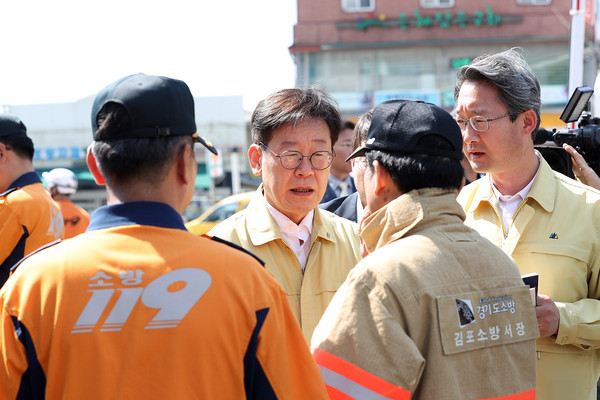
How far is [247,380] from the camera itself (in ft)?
5.00

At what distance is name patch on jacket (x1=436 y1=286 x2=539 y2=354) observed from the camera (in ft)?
5.56

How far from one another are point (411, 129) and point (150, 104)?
2.48ft

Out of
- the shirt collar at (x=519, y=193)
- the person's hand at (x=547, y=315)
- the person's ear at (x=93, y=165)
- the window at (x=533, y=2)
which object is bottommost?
the person's hand at (x=547, y=315)

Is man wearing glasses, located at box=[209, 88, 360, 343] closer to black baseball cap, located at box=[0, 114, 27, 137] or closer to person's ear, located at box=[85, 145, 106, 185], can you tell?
person's ear, located at box=[85, 145, 106, 185]

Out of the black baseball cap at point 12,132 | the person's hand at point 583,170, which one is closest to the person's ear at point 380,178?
the person's hand at point 583,170

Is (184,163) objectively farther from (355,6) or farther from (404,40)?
(355,6)

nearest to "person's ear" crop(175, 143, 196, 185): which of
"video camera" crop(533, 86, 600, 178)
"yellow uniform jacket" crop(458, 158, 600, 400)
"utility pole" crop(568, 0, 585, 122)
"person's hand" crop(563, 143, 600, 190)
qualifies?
"yellow uniform jacket" crop(458, 158, 600, 400)

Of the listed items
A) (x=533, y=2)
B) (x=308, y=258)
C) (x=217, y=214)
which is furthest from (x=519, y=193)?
(x=533, y=2)

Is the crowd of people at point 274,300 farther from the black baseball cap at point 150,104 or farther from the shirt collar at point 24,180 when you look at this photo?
the shirt collar at point 24,180

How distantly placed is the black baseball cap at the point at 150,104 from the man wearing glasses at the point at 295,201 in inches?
42.4

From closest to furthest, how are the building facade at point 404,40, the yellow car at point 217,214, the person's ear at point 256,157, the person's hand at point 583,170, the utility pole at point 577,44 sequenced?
the person's ear at point 256,157 → the person's hand at point 583,170 → the utility pole at point 577,44 → the yellow car at point 217,214 → the building facade at point 404,40

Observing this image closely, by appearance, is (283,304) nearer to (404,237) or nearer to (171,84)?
(404,237)

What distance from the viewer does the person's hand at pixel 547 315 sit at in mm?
2340

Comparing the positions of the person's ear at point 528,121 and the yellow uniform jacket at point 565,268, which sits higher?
the person's ear at point 528,121
